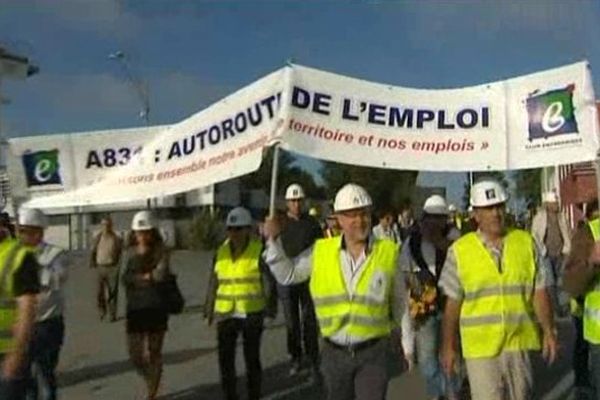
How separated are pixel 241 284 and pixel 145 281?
824 mm

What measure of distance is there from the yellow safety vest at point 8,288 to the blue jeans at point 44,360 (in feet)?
6.74

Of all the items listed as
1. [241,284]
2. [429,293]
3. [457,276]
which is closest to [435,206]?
[429,293]

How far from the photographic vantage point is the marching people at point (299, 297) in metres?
12.0

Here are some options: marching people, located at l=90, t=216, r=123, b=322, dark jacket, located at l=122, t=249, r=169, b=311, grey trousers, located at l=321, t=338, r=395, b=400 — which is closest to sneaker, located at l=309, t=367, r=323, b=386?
dark jacket, located at l=122, t=249, r=169, b=311

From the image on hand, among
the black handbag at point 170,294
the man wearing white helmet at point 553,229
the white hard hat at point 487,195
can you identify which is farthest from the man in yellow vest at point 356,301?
the man wearing white helmet at point 553,229

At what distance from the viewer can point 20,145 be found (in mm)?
9297

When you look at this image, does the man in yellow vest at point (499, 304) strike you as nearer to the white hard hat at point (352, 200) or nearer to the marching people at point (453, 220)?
the white hard hat at point (352, 200)

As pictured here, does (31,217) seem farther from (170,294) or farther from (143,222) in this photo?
(170,294)

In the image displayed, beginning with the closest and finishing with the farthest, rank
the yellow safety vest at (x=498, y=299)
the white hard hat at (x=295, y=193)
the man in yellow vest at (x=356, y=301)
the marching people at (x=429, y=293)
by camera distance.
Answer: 1. the yellow safety vest at (x=498, y=299)
2. the man in yellow vest at (x=356, y=301)
3. the marching people at (x=429, y=293)
4. the white hard hat at (x=295, y=193)

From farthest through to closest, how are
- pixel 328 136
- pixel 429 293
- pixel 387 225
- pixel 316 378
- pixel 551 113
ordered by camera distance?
1. pixel 387 225
2. pixel 316 378
3. pixel 429 293
4. pixel 328 136
5. pixel 551 113

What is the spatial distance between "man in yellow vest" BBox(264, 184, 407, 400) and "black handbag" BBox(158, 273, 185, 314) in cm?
311

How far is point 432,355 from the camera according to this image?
9109 mm

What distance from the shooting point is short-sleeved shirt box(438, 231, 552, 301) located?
6.89 m

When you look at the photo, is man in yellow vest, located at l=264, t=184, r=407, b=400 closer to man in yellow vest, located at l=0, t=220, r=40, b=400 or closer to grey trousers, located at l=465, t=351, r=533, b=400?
grey trousers, located at l=465, t=351, r=533, b=400
